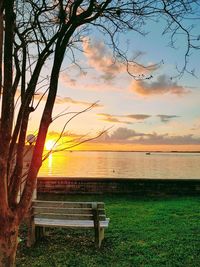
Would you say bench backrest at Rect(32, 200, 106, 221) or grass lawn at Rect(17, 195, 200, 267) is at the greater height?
bench backrest at Rect(32, 200, 106, 221)

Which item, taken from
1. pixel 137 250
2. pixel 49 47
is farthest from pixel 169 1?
pixel 137 250

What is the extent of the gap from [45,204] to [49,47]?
4567 mm

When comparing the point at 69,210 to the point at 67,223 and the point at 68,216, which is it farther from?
the point at 67,223

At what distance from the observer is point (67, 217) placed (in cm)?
776

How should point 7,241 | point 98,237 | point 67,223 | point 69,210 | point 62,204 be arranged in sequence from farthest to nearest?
1. point 62,204
2. point 69,210
3. point 67,223
4. point 98,237
5. point 7,241

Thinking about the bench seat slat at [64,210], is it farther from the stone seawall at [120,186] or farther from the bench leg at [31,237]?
the stone seawall at [120,186]

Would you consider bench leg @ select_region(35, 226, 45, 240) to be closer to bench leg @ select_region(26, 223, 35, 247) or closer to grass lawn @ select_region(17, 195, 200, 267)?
grass lawn @ select_region(17, 195, 200, 267)

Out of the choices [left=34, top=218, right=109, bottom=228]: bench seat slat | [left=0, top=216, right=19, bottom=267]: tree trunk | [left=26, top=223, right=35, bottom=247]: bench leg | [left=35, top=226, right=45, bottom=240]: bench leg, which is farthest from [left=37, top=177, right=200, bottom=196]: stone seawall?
[left=0, top=216, right=19, bottom=267]: tree trunk

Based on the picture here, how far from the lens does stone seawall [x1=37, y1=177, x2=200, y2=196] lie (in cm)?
1539

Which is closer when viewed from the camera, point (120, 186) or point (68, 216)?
point (68, 216)

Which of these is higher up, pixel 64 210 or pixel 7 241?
pixel 7 241

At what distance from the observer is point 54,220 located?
7.89m

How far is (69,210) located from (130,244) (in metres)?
1.25

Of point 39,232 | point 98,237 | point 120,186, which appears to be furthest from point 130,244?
point 120,186
